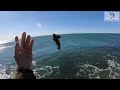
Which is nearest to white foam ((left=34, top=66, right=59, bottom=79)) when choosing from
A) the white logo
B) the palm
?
the palm

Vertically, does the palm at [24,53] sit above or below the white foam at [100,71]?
above

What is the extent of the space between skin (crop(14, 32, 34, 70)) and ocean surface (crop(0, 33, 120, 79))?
332mm

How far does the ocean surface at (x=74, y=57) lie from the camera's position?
6.88 ft

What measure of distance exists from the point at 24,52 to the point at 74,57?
2.09ft

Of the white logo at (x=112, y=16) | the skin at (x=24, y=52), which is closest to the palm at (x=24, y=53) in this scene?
the skin at (x=24, y=52)

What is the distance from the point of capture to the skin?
171cm

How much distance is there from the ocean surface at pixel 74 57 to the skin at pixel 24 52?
33cm

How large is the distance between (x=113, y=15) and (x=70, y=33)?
423mm

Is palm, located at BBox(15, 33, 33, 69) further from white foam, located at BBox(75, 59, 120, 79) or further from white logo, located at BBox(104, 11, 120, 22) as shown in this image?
white logo, located at BBox(104, 11, 120, 22)

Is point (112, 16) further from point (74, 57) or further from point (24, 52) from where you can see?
point (24, 52)

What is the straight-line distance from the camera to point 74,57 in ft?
7.37

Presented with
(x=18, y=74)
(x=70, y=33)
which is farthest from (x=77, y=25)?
(x=18, y=74)

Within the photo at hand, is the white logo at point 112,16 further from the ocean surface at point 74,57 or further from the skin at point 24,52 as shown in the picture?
the skin at point 24,52

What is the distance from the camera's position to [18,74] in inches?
70.0
